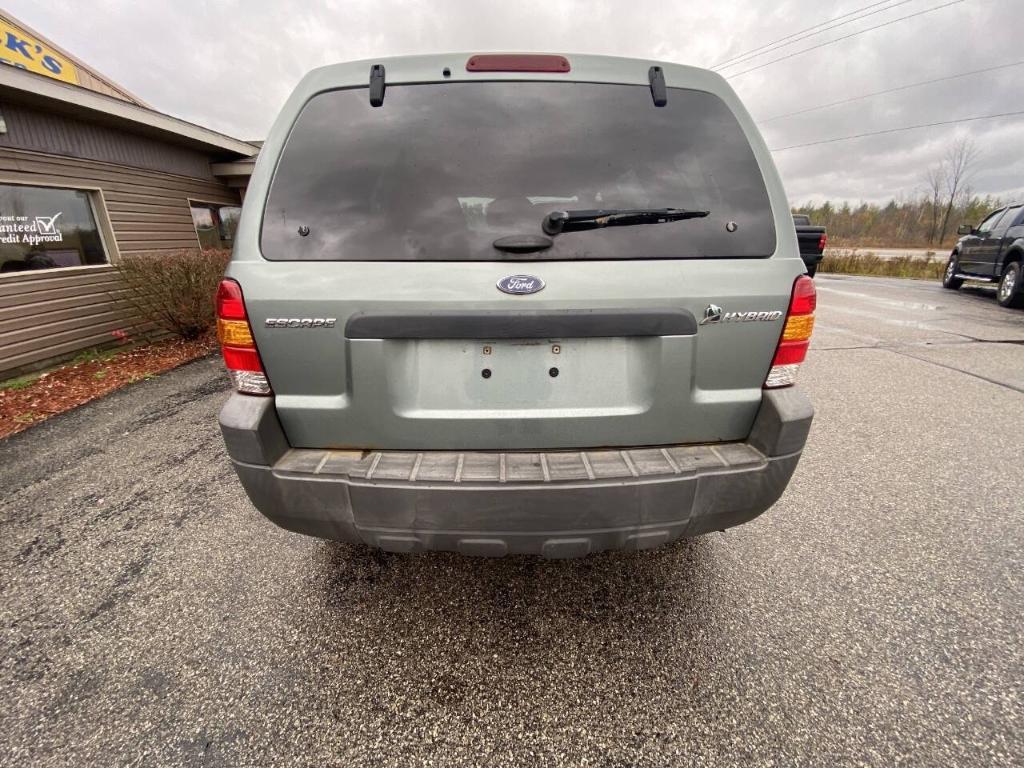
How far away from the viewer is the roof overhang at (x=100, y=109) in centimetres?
543

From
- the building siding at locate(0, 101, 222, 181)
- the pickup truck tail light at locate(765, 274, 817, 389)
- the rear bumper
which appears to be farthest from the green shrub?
the pickup truck tail light at locate(765, 274, 817, 389)

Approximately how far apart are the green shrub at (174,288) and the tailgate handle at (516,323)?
6.87 metres

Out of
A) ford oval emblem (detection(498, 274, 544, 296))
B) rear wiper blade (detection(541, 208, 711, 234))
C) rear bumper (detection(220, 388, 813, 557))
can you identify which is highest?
rear wiper blade (detection(541, 208, 711, 234))

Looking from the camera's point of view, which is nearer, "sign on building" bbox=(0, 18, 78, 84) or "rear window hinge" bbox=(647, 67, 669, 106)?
"rear window hinge" bbox=(647, 67, 669, 106)

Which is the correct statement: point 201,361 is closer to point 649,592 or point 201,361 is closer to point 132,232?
point 132,232

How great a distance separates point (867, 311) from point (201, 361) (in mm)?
12645

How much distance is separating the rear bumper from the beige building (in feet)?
23.7

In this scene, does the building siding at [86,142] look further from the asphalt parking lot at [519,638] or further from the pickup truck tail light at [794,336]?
the pickup truck tail light at [794,336]

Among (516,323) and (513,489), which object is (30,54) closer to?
(516,323)

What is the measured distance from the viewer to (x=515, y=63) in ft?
5.36

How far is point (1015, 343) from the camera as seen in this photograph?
641cm

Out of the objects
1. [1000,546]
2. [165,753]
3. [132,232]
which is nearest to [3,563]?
[165,753]

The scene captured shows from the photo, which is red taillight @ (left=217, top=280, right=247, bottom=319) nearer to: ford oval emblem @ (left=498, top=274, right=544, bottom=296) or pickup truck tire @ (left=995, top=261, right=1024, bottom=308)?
ford oval emblem @ (left=498, top=274, right=544, bottom=296)

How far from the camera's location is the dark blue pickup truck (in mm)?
9242
